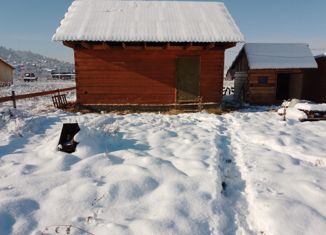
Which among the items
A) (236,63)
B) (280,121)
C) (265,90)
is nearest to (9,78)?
(236,63)

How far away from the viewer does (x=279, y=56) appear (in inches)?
613

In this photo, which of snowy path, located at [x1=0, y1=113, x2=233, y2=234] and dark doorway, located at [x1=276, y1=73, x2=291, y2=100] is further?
dark doorway, located at [x1=276, y1=73, x2=291, y2=100]

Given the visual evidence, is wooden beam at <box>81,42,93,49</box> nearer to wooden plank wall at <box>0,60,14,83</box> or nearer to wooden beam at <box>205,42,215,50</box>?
wooden beam at <box>205,42,215,50</box>

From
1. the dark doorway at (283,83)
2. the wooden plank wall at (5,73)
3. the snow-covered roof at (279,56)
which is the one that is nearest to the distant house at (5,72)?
the wooden plank wall at (5,73)

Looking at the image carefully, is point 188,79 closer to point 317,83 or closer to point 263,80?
point 263,80

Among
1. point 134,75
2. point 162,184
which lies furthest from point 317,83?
point 162,184

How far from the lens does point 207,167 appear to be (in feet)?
15.9

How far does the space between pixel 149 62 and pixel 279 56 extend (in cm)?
835

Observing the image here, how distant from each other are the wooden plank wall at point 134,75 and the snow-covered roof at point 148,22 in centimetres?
70

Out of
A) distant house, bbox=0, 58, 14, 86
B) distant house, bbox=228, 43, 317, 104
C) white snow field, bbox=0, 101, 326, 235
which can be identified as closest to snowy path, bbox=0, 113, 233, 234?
white snow field, bbox=0, 101, 326, 235

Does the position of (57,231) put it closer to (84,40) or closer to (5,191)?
(5,191)

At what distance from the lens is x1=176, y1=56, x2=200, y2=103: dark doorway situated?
1188 cm

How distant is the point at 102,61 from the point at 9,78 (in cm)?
4159

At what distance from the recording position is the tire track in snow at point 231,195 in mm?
3258
